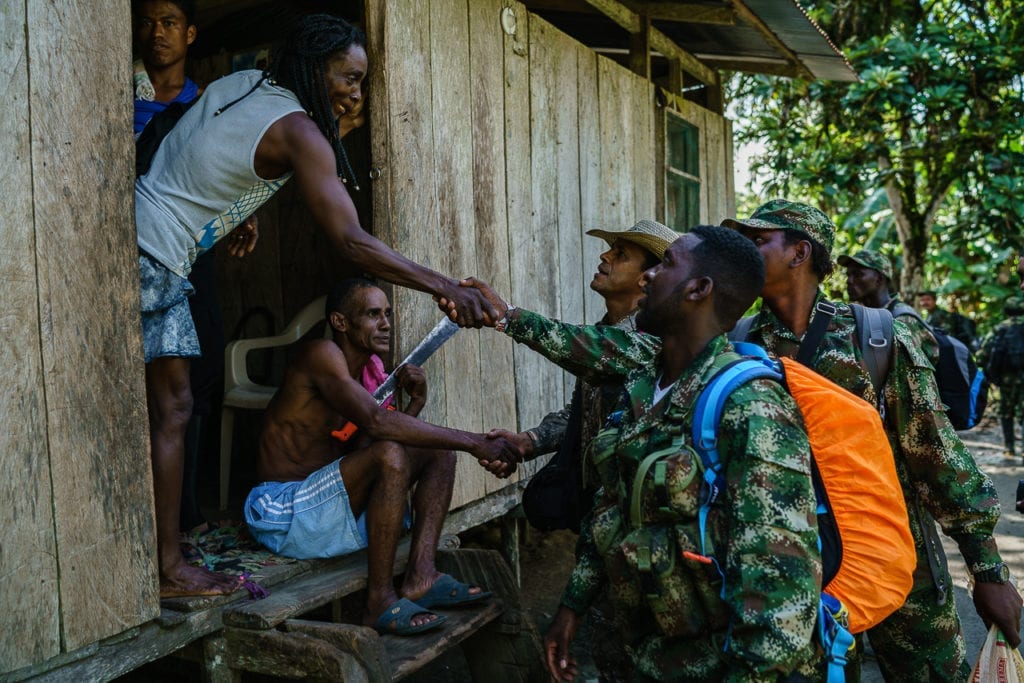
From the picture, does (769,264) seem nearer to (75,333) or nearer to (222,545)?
(75,333)

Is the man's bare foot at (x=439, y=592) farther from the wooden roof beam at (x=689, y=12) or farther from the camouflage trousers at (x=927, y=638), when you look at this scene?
the wooden roof beam at (x=689, y=12)

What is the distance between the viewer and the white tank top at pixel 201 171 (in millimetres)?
2711

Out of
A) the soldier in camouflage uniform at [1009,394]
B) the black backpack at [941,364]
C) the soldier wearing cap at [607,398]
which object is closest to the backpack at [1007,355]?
the soldier in camouflage uniform at [1009,394]

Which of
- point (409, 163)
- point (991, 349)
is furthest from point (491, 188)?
point (991, 349)

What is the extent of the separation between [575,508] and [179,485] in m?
1.30

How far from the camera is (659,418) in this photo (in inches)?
80.1

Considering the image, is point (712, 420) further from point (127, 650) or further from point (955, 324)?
point (955, 324)

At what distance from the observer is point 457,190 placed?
4.04 meters

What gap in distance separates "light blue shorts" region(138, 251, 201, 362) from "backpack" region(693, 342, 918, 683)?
170cm

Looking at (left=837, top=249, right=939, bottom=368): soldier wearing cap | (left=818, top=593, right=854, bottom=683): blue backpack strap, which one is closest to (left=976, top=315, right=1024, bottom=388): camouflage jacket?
(left=837, top=249, right=939, bottom=368): soldier wearing cap

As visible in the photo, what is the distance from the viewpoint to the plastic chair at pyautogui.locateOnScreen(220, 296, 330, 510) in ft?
15.3

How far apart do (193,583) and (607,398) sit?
4.81ft

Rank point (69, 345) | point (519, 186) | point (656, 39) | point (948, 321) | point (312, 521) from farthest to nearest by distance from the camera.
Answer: point (948, 321) → point (656, 39) → point (519, 186) → point (312, 521) → point (69, 345)

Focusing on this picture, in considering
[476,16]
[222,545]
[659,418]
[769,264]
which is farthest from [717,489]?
[476,16]
